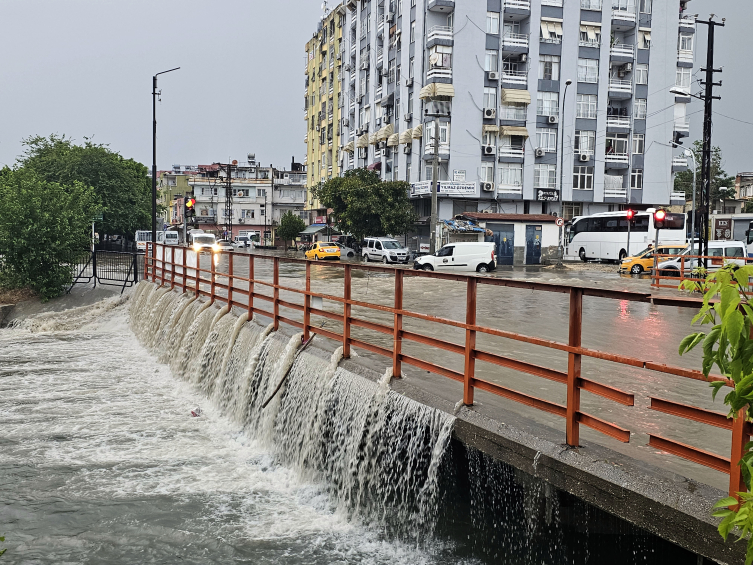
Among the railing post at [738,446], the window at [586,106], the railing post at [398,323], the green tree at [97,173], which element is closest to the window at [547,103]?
the window at [586,106]

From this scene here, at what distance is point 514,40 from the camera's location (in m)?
50.2

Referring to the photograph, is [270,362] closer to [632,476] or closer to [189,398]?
[189,398]

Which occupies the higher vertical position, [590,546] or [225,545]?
[590,546]

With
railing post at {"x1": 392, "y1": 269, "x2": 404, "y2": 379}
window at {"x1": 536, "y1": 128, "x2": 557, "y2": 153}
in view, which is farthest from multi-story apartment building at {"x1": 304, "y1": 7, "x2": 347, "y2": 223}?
railing post at {"x1": 392, "y1": 269, "x2": 404, "y2": 379}

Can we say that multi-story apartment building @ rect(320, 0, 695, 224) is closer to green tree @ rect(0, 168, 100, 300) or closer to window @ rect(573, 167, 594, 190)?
window @ rect(573, 167, 594, 190)

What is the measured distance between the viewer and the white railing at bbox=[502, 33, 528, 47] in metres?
50.1

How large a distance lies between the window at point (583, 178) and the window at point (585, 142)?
1.26 meters

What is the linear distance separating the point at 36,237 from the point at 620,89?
43798 mm

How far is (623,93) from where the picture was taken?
52.5 meters

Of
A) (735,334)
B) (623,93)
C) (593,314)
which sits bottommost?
(593,314)

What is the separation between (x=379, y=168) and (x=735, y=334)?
2277 inches

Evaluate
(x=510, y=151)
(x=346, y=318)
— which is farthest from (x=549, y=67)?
(x=346, y=318)

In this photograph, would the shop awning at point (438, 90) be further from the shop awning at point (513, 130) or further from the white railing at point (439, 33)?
the shop awning at point (513, 130)

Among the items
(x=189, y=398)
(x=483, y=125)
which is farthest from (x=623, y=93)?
(x=189, y=398)
